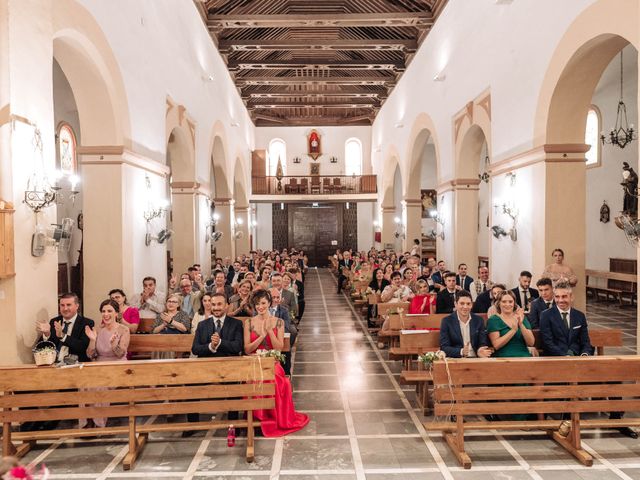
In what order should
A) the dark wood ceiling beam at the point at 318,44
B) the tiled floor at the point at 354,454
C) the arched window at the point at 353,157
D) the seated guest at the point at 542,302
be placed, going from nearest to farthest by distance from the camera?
the tiled floor at the point at 354,454 < the seated guest at the point at 542,302 < the dark wood ceiling beam at the point at 318,44 < the arched window at the point at 353,157

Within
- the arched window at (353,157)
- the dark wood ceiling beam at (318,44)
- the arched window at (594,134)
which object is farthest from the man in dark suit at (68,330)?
the arched window at (353,157)

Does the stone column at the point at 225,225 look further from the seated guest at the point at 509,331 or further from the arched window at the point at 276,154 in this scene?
the seated guest at the point at 509,331

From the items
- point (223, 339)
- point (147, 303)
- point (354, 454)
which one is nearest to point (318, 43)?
point (147, 303)

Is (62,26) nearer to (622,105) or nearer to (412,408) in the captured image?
(412,408)

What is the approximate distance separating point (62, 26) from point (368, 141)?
82.3 feet

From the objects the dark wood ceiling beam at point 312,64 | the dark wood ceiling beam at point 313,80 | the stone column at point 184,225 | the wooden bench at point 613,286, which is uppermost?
the dark wood ceiling beam at point 312,64

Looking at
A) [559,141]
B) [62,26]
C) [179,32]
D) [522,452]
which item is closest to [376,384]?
[522,452]

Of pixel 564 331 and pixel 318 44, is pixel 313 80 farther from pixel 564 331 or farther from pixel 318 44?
pixel 564 331

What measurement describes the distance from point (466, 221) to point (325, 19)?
313 inches

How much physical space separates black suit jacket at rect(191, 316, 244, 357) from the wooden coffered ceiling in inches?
467

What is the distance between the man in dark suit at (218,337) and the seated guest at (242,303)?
1899 mm

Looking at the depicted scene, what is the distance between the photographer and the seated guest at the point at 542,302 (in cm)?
709

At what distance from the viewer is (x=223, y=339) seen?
618 centimetres

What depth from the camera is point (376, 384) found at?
Result: 25.0 ft
